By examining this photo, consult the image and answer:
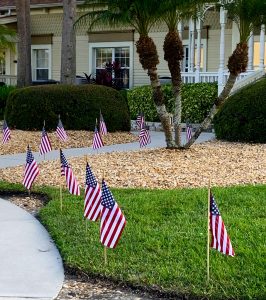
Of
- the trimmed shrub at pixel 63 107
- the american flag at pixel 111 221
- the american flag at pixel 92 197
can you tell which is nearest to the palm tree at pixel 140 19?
the trimmed shrub at pixel 63 107

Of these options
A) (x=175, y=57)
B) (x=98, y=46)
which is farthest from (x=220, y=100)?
(x=98, y=46)

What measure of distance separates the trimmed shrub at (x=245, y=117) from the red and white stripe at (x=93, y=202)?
357 inches

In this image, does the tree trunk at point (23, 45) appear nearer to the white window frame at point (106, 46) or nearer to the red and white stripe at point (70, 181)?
the white window frame at point (106, 46)

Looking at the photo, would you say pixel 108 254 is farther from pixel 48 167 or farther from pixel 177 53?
pixel 177 53

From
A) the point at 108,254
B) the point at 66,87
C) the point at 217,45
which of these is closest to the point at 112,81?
the point at 217,45

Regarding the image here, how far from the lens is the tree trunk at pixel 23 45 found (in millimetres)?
26672

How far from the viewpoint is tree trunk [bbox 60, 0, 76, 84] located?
22.8m

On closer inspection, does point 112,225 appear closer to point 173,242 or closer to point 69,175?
point 173,242

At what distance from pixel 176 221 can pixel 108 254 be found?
137 centimetres

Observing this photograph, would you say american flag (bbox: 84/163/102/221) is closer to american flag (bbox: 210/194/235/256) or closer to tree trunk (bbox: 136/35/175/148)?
american flag (bbox: 210/194/235/256)

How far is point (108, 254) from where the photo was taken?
6457 mm

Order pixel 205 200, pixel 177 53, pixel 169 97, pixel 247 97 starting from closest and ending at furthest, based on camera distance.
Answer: pixel 205 200 → pixel 177 53 → pixel 247 97 → pixel 169 97

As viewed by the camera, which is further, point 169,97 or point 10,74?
point 10,74

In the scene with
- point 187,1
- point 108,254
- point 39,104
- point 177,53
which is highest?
point 187,1
